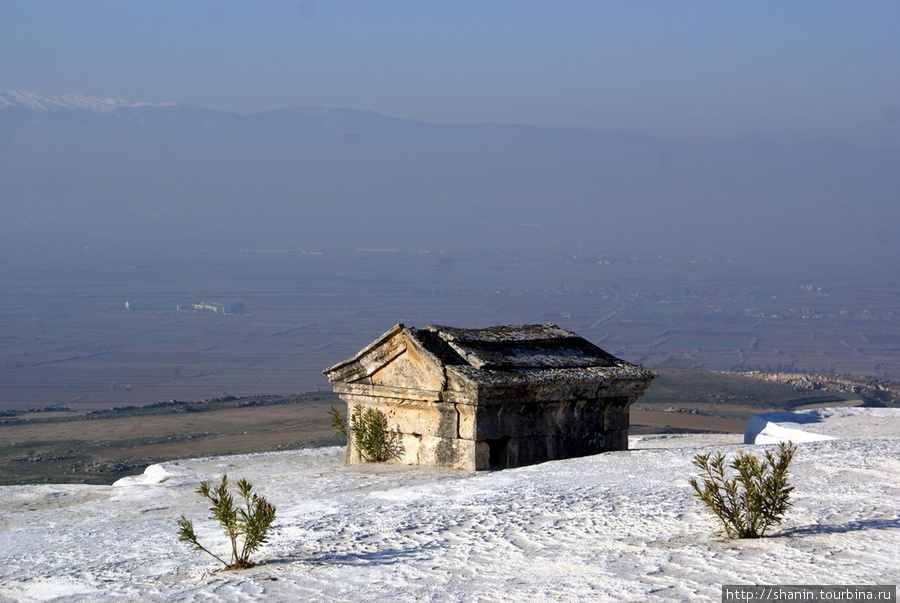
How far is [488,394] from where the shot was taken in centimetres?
1020

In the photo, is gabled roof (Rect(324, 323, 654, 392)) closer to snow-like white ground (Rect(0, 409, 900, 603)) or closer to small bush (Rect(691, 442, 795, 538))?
snow-like white ground (Rect(0, 409, 900, 603))

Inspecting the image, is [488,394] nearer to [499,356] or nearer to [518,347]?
[499,356]

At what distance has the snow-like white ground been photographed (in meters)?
5.79

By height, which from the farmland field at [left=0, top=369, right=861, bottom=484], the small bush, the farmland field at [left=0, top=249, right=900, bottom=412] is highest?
the small bush

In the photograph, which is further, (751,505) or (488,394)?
(488,394)

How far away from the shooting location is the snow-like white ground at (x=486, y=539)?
5785mm

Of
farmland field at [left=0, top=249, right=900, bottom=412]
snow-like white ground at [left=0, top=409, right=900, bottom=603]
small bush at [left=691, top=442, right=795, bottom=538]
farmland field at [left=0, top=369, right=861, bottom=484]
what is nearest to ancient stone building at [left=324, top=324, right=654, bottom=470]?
snow-like white ground at [left=0, top=409, right=900, bottom=603]

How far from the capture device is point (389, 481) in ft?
31.3

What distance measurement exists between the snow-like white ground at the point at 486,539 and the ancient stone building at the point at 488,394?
83cm

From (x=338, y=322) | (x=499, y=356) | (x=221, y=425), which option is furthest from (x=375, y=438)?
(x=338, y=322)

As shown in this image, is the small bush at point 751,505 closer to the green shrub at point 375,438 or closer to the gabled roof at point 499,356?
the gabled roof at point 499,356

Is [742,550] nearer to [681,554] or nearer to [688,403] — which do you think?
[681,554]

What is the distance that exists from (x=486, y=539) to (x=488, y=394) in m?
3.53

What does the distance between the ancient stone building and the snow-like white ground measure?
0.83 metres
